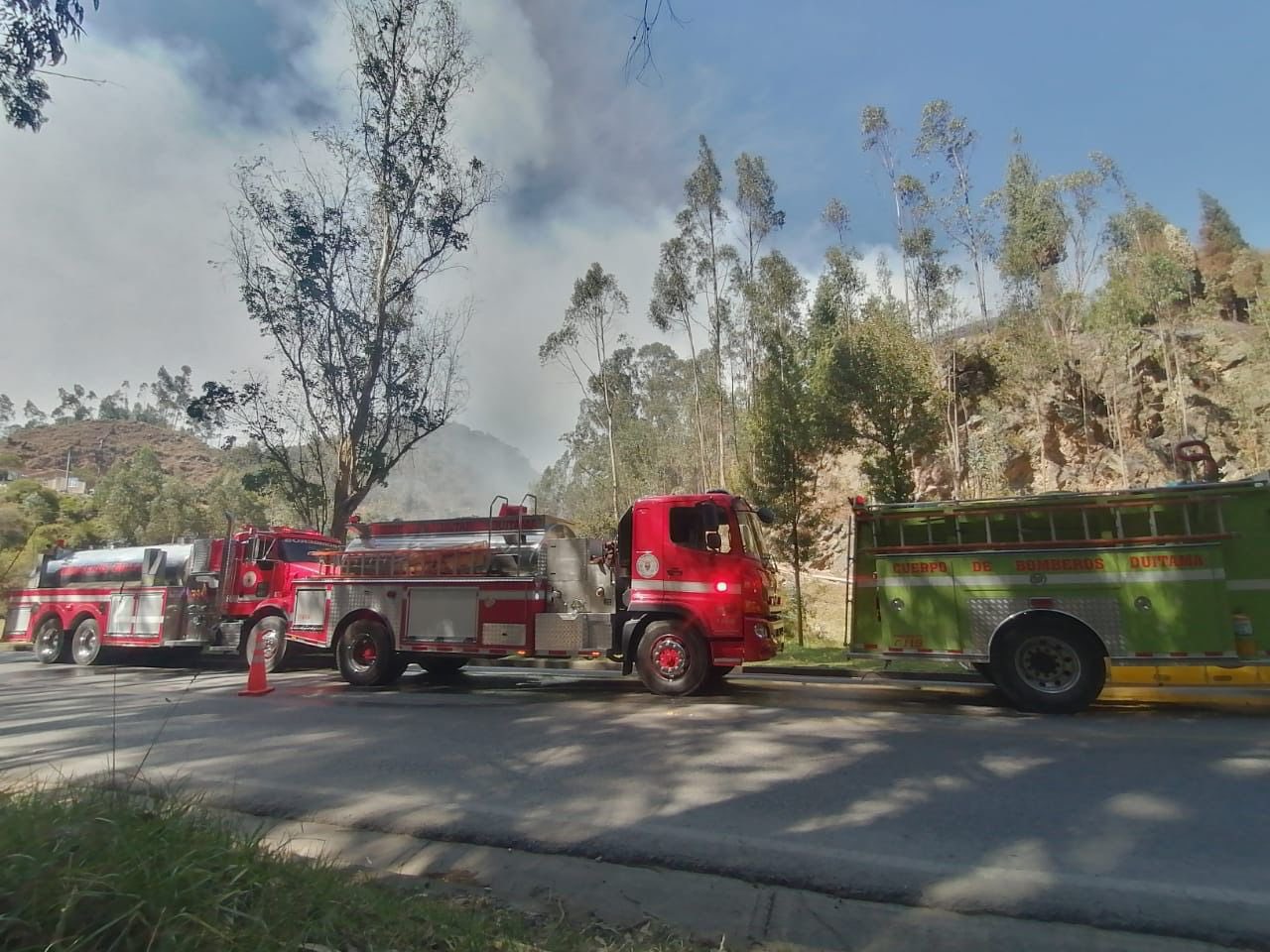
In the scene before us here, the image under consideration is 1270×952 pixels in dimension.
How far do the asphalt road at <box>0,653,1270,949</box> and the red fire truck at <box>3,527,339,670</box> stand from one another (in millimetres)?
3999

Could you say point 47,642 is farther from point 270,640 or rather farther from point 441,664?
point 441,664

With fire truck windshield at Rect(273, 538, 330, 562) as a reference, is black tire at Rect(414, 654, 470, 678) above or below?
below

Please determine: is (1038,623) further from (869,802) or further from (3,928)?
(3,928)

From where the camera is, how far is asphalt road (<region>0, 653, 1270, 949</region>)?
3.70 m

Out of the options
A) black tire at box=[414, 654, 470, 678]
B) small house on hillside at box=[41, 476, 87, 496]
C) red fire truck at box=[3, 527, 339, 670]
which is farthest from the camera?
small house on hillside at box=[41, 476, 87, 496]

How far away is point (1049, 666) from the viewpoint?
805cm

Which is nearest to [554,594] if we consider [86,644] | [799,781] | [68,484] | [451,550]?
[451,550]

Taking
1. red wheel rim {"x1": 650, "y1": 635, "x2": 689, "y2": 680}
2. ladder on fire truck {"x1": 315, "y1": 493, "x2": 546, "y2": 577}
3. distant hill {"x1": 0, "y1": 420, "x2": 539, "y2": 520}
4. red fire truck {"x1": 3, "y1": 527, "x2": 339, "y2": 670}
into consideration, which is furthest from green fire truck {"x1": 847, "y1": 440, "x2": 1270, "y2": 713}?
distant hill {"x1": 0, "y1": 420, "x2": 539, "y2": 520}

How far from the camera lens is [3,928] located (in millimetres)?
1970

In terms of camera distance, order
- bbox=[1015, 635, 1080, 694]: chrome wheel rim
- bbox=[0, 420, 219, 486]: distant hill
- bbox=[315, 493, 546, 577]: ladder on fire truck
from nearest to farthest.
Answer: bbox=[1015, 635, 1080, 694]: chrome wheel rim → bbox=[315, 493, 546, 577]: ladder on fire truck → bbox=[0, 420, 219, 486]: distant hill

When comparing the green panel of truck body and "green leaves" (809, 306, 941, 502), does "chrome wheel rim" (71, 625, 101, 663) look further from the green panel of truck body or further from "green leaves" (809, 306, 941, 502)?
"green leaves" (809, 306, 941, 502)

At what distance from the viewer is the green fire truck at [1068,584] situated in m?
7.55

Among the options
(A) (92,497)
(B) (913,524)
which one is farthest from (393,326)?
(A) (92,497)

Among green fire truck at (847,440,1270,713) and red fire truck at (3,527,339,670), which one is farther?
red fire truck at (3,527,339,670)
